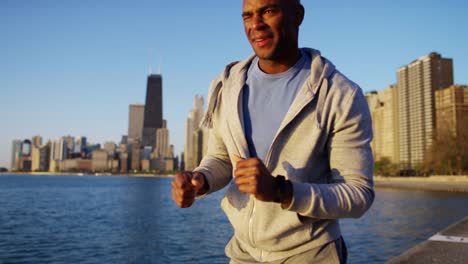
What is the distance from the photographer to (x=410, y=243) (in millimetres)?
17281

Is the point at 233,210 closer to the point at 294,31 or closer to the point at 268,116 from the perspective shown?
the point at 268,116

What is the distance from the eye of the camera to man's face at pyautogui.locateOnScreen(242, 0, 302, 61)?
185 cm

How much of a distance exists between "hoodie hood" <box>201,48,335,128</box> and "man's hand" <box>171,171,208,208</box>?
0.44 meters

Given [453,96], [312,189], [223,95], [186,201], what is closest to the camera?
[312,189]

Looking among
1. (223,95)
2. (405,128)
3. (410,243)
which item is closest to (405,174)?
(405,128)

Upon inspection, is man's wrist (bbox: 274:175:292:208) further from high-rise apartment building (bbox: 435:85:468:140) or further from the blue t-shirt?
high-rise apartment building (bbox: 435:85:468:140)

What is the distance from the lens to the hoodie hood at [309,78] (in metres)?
1.80

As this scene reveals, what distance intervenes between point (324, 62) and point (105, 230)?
74.6ft

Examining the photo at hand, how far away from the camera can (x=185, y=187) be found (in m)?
1.79

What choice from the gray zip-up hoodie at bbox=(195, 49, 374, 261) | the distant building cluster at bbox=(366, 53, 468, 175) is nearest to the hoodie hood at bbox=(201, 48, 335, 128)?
the gray zip-up hoodie at bbox=(195, 49, 374, 261)

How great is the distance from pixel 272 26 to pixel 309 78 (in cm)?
28

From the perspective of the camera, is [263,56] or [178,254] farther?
[178,254]

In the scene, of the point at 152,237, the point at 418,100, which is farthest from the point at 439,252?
the point at 418,100

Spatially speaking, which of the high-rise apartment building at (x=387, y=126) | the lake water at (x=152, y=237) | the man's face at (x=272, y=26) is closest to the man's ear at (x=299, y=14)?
the man's face at (x=272, y=26)
